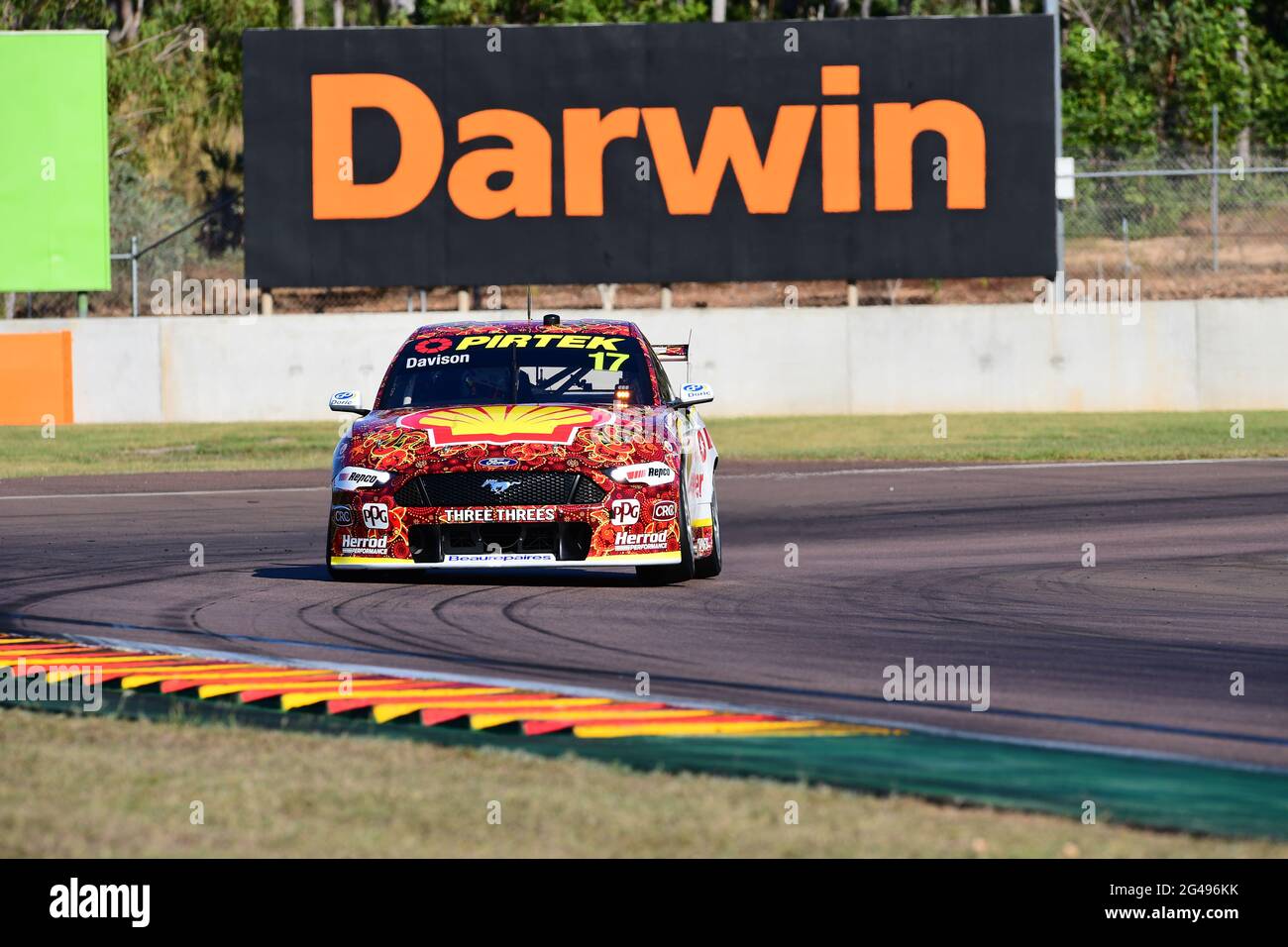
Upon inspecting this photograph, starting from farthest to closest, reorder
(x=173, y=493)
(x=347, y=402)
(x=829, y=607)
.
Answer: (x=173, y=493), (x=347, y=402), (x=829, y=607)

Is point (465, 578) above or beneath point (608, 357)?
beneath

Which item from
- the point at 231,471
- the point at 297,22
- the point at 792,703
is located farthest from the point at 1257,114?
the point at 792,703

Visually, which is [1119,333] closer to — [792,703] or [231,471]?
[231,471]

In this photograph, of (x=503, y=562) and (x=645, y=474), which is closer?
(x=503, y=562)

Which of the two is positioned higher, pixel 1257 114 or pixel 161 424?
pixel 1257 114

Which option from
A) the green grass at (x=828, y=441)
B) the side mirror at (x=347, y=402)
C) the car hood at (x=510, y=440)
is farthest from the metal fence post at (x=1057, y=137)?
the side mirror at (x=347, y=402)

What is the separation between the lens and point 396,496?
12141 millimetres

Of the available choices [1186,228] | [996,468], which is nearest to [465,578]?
[996,468]

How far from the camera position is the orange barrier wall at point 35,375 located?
1214 inches

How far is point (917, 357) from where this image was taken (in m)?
31.2

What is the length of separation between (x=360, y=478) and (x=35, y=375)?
2006cm

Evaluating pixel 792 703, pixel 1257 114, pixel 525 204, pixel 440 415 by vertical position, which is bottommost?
pixel 792 703

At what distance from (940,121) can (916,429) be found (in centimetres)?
591
